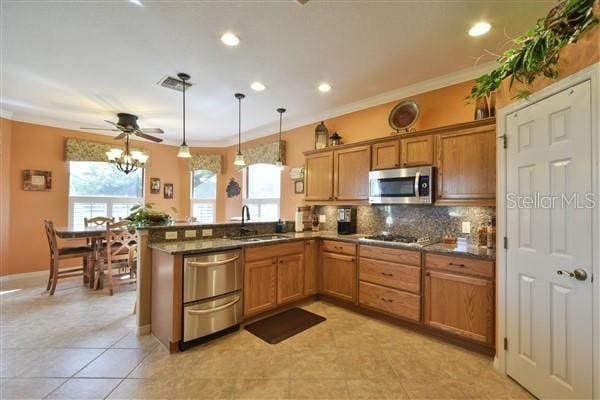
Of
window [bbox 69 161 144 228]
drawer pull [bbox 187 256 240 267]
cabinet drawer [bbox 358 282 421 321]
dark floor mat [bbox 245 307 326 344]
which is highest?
window [bbox 69 161 144 228]

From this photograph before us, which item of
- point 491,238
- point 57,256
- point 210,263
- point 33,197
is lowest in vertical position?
point 57,256

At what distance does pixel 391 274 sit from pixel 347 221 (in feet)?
3.55

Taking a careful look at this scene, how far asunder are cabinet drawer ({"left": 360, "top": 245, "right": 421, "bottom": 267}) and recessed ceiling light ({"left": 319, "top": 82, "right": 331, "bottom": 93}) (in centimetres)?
208

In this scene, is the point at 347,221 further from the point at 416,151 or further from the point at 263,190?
the point at 263,190

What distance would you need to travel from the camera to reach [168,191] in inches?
242

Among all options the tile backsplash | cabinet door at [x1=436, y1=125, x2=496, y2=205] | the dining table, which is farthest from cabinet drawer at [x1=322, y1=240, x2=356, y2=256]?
the dining table


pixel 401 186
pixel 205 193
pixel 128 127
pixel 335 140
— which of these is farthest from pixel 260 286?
pixel 205 193

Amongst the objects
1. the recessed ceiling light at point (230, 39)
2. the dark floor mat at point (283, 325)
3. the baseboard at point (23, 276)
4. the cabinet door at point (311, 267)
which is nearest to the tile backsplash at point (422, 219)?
the cabinet door at point (311, 267)

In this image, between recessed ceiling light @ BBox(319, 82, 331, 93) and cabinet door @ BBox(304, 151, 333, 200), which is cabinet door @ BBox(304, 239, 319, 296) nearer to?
cabinet door @ BBox(304, 151, 333, 200)

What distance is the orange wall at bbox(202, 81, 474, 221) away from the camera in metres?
3.05

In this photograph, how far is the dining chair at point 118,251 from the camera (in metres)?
3.87

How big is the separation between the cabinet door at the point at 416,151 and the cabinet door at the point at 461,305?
1218 millimetres

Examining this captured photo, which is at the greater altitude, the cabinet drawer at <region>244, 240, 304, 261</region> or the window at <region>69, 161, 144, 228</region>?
the window at <region>69, 161, 144, 228</region>

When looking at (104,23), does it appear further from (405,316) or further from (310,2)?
(405,316)
